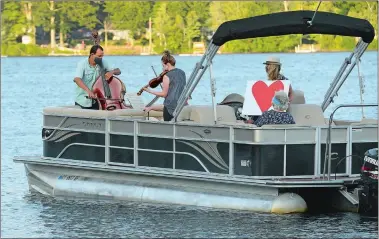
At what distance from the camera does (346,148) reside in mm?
15289

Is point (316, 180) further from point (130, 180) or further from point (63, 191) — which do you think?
point (63, 191)

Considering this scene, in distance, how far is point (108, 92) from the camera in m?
17.3

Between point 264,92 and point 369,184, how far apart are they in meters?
1.90

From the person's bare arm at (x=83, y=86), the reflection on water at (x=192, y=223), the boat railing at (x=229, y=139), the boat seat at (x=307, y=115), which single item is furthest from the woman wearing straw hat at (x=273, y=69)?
the person's bare arm at (x=83, y=86)

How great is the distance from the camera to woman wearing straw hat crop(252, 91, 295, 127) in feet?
50.2

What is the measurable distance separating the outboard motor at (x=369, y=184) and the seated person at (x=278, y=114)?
995 mm

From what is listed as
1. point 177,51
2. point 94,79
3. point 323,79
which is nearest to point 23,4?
point 177,51

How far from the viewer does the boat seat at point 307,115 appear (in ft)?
51.6

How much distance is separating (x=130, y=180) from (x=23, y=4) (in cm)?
8523

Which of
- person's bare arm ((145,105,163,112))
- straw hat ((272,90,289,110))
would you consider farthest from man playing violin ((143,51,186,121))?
straw hat ((272,90,289,110))

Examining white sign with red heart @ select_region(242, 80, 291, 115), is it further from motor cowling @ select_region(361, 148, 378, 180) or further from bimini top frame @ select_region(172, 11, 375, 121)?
motor cowling @ select_region(361, 148, 378, 180)

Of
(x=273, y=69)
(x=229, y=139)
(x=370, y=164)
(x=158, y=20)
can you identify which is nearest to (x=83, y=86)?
(x=273, y=69)

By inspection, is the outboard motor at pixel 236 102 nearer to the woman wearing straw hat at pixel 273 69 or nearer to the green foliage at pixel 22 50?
the woman wearing straw hat at pixel 273 69

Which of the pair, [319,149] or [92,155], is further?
[92,155]
